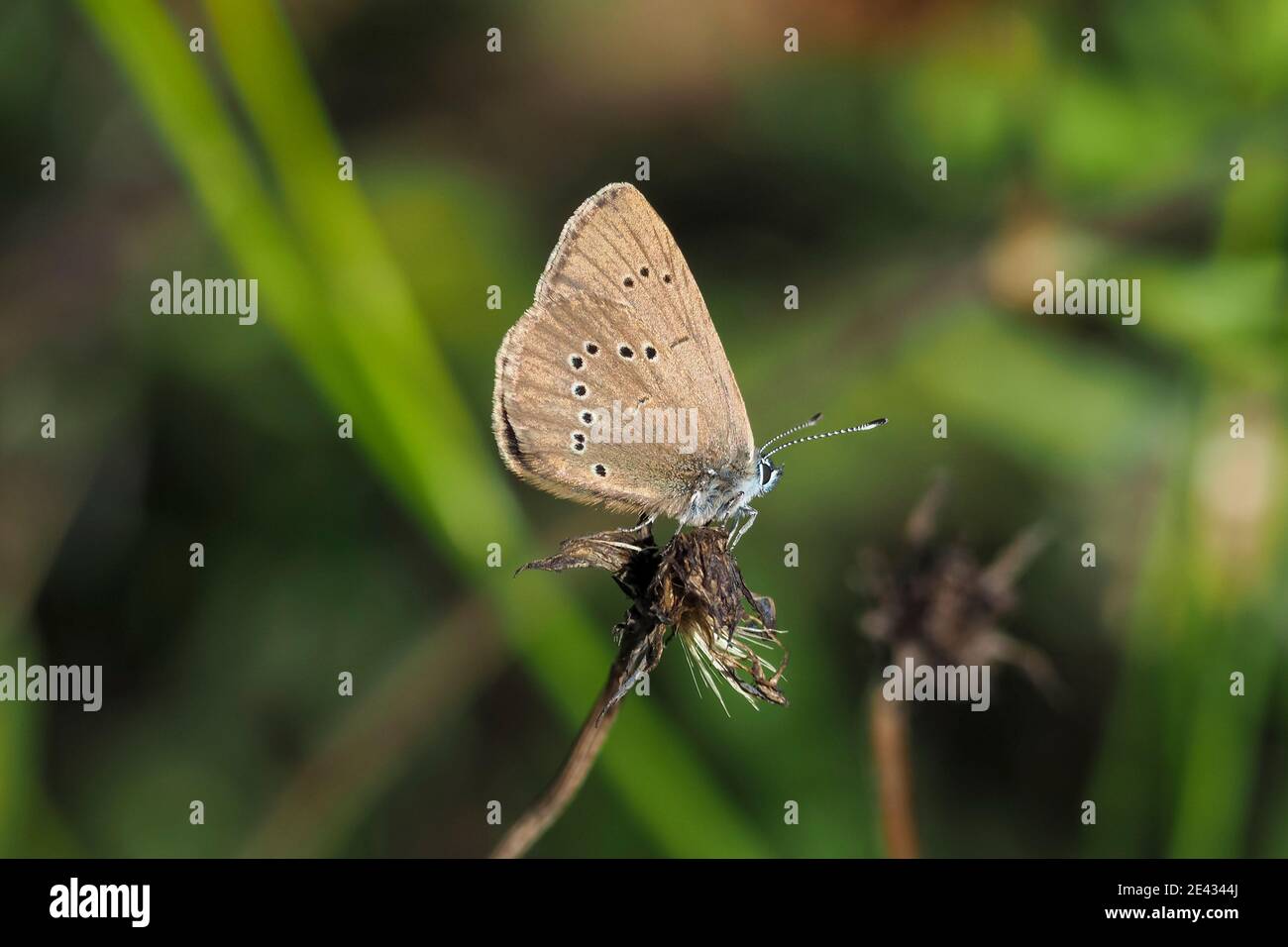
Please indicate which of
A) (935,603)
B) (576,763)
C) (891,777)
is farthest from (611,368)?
(891,777)

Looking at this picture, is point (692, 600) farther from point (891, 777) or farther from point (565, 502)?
point (565, 502)

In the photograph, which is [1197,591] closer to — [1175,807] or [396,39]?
[1175,807]

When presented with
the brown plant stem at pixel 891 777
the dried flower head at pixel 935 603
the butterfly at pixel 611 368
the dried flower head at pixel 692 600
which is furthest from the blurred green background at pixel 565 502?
the dried flower head at pixel 692 600

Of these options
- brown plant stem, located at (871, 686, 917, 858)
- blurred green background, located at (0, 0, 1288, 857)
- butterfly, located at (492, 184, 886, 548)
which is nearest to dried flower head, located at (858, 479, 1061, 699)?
brown plant stem, located at (871, 686, 917, 858)
